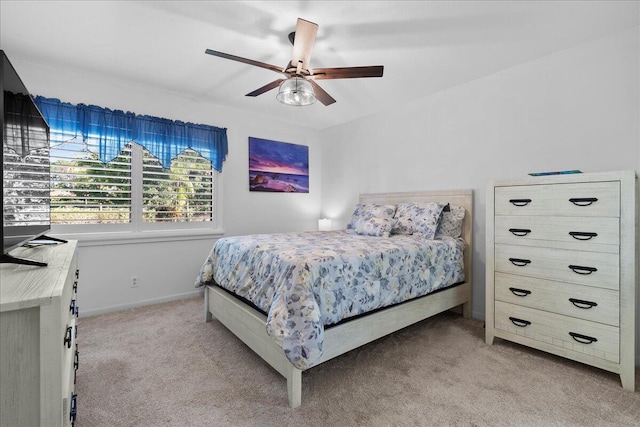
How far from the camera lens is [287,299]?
5.38 feet

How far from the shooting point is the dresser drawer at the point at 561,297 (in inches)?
71.4

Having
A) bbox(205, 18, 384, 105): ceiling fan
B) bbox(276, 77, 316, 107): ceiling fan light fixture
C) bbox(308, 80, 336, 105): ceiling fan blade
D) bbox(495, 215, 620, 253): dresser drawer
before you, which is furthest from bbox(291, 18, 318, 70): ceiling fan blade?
bbox(495, 215, 620, 253): dresser drawer

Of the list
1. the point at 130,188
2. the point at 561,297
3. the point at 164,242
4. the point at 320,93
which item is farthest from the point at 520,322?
the point at 130,188

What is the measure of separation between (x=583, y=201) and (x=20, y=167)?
3119 mm

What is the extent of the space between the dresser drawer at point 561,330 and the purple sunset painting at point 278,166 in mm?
3027

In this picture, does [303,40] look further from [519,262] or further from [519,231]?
[519,262]

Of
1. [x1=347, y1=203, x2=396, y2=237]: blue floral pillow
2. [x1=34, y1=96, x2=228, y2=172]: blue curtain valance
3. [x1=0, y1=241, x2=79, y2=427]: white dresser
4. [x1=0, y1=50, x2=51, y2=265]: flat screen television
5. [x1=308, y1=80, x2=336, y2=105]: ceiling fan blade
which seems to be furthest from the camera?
[x1=347, y1=203, x2=396, y2=237]: blue floral pillow

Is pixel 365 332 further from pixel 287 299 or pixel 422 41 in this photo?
pixel 422 41

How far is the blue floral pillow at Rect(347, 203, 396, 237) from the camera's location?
10.1 feet

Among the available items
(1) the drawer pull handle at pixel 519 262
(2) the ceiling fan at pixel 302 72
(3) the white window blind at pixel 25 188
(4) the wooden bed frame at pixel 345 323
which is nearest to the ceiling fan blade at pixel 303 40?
(2) the ceiling fan at pixel 302 72

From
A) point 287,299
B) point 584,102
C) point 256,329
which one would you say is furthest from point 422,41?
point 256,329

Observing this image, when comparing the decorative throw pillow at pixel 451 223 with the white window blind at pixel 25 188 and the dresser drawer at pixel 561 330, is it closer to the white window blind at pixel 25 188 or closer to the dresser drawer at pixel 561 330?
the dresser drawer at pixel 561 330

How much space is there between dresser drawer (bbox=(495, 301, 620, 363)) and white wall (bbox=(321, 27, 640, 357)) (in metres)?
0.69

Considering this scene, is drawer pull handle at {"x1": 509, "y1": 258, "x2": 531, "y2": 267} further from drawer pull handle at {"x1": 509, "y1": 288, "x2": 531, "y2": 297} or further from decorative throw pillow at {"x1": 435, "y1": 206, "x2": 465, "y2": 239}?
decorative throw pillow at {"x1": 435, "y1": 206, "x2": 465, "y2": 239}
